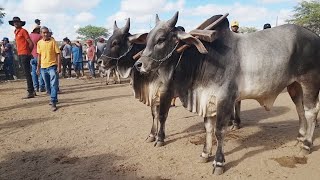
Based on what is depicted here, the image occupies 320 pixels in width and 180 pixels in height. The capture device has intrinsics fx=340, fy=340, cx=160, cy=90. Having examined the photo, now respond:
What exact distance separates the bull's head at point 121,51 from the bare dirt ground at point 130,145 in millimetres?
1241

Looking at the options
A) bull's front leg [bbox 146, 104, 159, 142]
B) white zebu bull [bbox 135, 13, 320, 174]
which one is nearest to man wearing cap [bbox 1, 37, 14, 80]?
bull's front leg [bbox 146, 104, 159, 142]

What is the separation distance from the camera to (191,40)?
4.07 meters

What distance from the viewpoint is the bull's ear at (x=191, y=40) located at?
3977mm

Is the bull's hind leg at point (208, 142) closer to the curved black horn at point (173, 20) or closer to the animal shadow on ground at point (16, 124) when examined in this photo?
the curved black horn at point (173, 20)

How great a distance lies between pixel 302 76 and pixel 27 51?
691cm

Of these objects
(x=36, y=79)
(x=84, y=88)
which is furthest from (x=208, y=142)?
(x=84, y=88)

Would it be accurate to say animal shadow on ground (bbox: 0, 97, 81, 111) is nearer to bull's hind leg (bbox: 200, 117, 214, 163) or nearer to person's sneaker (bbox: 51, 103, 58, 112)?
person's sneaker (bbox: 51, 103, 58, 112)

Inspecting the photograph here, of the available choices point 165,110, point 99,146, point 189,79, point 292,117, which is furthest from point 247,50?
point 292,117

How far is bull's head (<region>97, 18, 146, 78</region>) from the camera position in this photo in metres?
5.37

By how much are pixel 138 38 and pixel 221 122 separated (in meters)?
1.87

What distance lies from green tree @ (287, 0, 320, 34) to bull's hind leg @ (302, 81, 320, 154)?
2694 centimetres

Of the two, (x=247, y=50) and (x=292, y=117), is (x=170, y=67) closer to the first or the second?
(x=247, y=50)

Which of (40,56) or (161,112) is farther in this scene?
(40,56)

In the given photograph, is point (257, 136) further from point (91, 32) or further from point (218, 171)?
point (91, 32)
